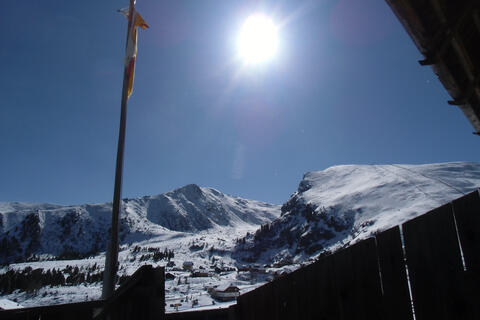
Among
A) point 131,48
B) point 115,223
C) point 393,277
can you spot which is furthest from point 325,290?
point 131,48

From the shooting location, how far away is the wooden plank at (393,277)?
2271 millimetres

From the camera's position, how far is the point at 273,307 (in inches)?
152

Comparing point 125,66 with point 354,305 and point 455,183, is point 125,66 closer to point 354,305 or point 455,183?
point 354,305

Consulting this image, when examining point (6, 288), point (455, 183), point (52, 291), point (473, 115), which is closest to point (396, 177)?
point (455, 183)

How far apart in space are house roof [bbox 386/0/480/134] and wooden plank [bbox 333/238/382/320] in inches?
66.7

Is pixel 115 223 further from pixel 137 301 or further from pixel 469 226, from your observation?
pixel 469 226

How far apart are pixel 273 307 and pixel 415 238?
7.06ft

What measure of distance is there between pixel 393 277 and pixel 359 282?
11.4 inches

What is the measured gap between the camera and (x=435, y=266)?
2121 millimetres

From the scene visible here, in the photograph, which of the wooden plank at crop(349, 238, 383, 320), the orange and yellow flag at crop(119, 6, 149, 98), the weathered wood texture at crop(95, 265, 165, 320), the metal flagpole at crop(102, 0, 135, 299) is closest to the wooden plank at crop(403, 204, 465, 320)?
the wooden plank at crop(349, 238, 383, 320)

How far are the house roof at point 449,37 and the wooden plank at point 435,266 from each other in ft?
4.75

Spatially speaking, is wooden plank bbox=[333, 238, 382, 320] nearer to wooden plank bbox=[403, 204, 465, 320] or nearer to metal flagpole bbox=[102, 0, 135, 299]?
wooden plank bbox=[403, 204, 465, 320]

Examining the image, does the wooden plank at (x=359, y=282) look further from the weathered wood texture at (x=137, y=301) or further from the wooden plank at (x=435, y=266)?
the weathered wood texture at (x=137, y=301)

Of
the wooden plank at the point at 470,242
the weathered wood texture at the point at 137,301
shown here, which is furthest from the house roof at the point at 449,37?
the weathered wood texture at the point at 137,301
